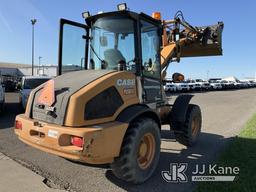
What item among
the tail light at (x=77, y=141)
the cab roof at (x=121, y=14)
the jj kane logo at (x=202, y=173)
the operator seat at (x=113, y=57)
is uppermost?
the cab roof at (x=121, y=14)

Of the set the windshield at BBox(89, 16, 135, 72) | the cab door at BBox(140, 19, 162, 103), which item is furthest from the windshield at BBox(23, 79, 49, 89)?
the cab door at BBox(140, 19, 162, 103)

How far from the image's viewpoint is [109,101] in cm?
482

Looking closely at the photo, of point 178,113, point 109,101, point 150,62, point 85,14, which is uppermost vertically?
point 85,14

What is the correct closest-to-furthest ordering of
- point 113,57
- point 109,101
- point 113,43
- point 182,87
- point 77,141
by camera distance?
point 77,141 < point 109,101 < point 113,57 < point 113,43 < point 182,87

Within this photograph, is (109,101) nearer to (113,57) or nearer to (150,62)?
(113,57)

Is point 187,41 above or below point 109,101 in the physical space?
above

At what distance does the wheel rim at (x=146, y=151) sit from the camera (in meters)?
5.31

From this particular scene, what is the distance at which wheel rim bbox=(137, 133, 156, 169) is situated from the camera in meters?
5.31

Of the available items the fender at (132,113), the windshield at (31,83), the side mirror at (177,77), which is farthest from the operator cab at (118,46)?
the windshield at (31,83)

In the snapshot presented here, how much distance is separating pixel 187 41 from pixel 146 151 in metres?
3.98

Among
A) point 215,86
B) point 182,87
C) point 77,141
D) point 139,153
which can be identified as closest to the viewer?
point 77,141

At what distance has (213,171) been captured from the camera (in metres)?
5.80

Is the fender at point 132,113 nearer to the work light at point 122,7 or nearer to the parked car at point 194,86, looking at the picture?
the work light at point 122,7

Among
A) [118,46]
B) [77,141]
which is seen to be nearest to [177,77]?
[118,46]
